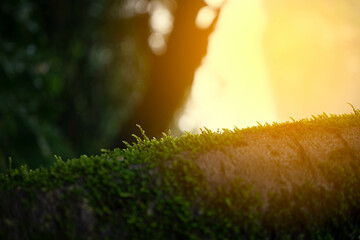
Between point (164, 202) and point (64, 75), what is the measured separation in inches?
423

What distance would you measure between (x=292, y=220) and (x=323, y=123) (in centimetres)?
75

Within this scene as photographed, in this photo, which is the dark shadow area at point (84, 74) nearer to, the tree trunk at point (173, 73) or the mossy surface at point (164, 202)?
the tree trunk at point (173, 73)

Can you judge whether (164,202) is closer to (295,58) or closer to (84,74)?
(84,74)

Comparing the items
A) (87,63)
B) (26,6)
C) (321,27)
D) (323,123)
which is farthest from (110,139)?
(321,27)

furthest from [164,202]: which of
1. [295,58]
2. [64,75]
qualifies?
[295,58]

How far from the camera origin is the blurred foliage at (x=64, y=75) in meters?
8.05

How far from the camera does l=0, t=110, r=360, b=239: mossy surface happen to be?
1705mm

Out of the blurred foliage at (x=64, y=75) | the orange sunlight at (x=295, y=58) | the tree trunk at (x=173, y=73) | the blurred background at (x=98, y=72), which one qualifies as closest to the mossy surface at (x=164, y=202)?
the blurred background at (x=98, y=72)

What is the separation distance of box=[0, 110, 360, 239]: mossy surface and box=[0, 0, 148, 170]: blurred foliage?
251 inches

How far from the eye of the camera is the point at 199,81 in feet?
58.3

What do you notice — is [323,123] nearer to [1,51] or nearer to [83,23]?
[1,51]

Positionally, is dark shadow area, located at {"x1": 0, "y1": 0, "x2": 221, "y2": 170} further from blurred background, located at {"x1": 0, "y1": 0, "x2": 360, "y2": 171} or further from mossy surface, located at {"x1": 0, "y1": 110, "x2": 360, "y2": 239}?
mossy surface, located at {"x1": 0, "y1": 110, "x2": 360, "y2": 239}

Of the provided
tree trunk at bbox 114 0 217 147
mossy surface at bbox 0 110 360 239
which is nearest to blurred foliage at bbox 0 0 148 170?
tree trunk at bbox 114 0 217 147

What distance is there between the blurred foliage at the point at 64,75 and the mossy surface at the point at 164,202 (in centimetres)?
639
